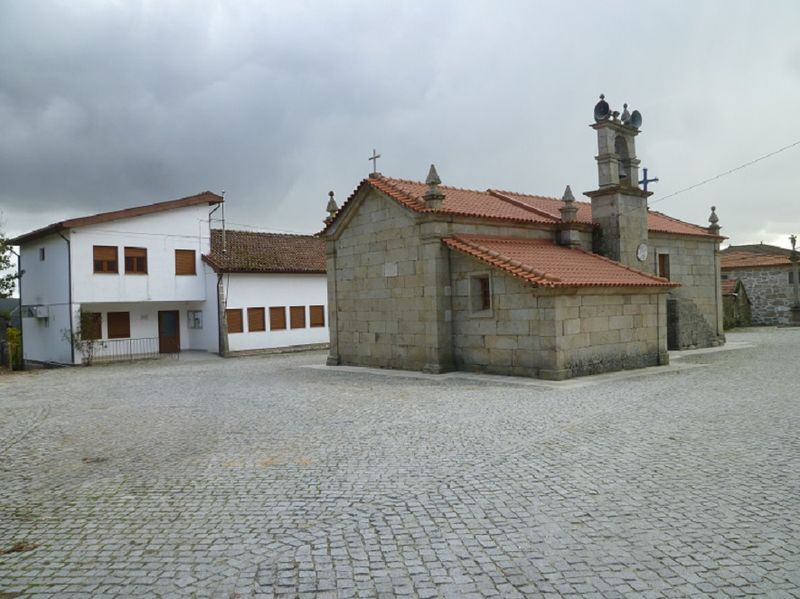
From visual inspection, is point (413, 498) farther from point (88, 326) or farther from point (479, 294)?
point (88, 326)

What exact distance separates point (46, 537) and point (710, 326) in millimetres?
23390

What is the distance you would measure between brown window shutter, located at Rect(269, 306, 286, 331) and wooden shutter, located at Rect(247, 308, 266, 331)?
18.7 inches

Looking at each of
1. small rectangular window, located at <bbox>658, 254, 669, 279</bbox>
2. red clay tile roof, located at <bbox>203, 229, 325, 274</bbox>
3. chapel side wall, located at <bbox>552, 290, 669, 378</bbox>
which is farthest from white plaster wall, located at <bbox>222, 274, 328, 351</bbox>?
chapel side wall, located at <bbox>552, 290, 669, 378</bbox>

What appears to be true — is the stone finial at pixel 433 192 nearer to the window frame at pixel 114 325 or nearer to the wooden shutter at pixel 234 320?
the wooden shutter at pixel 234 320

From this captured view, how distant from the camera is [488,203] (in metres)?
19.6

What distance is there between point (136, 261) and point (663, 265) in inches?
808

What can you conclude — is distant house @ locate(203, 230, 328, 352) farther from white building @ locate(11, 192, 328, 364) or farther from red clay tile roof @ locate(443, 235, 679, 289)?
red clay tile roof @ locate(443, 235, 679, 289)

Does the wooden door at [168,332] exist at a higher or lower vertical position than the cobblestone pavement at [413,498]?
higher

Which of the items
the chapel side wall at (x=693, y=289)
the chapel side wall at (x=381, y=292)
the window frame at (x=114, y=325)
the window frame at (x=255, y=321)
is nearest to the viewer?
the chapel side wall at (x=381, y=292)

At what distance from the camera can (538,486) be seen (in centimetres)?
613

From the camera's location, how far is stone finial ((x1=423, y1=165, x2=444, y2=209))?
1645cm

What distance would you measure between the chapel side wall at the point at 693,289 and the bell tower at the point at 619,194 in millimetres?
2626

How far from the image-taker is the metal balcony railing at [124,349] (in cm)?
2455

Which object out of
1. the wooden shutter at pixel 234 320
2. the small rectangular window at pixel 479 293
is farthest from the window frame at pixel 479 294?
the wooden shutter at pixel 234 320
